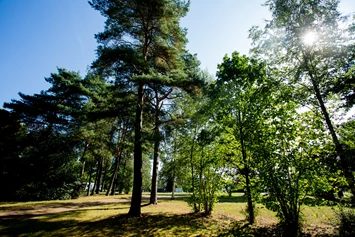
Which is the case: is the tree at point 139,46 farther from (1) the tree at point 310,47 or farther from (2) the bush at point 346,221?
(2) the bush at point 346,221

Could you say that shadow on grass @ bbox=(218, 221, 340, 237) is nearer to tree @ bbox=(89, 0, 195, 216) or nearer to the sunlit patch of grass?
the sunlit patch of grass

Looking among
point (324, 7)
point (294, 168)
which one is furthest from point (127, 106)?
point (324, 7)

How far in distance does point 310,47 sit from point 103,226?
11957 mm

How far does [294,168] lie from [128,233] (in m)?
6.56

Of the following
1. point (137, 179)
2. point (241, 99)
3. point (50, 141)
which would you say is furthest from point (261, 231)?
point (50, 141)

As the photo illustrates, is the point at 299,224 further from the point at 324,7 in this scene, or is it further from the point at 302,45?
the point at 324,7

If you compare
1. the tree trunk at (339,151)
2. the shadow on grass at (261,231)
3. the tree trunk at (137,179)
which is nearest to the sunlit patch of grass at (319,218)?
the shadow on grass at (261,231)

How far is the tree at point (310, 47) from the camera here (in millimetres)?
7023

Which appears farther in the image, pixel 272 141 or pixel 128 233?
pixel 128 233

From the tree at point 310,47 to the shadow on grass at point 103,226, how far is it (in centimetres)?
714

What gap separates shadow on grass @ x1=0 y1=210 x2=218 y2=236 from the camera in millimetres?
7133

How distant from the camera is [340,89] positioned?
6.77m

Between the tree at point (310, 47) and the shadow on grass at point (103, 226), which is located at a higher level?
the tree at point (310, 47)

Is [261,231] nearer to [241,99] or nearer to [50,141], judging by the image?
[241,99]
